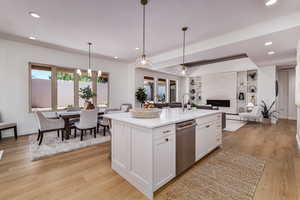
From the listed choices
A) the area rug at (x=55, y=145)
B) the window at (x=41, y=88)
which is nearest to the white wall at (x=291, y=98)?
the area rug at (x=55, y=145)

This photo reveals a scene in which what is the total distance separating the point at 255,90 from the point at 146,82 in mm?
5894

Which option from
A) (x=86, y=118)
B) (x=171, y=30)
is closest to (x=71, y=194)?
(x=86, y=118)

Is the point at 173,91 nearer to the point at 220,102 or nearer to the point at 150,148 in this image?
the point at 220,102

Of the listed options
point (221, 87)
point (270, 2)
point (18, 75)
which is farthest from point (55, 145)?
point (221, 87)

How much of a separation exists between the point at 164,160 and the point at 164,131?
39cm

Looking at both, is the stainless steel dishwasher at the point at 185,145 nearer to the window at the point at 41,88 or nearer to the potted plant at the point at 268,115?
the window at the point at 41,88

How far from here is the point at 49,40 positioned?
3.91 meters

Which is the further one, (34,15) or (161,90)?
(161,90)

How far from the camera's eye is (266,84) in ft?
20.7

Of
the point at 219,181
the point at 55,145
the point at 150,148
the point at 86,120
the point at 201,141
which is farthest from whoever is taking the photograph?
the point at 86,120

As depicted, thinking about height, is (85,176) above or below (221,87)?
below

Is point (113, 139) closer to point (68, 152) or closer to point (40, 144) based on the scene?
point (68, 152)

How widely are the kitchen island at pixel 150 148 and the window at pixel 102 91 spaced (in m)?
4.18

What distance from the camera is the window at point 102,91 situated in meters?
6.03
